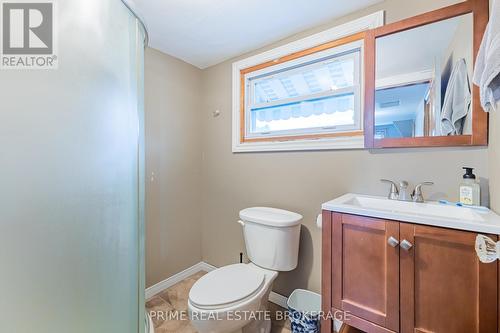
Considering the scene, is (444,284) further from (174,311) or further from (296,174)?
(174,311)

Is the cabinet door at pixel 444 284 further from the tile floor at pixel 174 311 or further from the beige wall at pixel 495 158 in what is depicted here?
the tile floor at pixel 174 311

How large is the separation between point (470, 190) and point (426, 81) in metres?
0.63

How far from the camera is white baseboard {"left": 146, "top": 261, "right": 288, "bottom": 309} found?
174 centimetres

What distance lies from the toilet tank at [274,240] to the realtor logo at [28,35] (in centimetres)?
131

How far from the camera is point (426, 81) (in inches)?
48.2

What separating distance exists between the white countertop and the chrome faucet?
0.12 ft

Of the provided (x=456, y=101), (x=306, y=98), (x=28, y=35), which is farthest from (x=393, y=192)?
(x=28, y=35)

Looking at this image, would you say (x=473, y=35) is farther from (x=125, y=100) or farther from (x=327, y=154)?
(x=125, y=100)

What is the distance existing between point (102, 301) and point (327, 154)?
1.45 meters

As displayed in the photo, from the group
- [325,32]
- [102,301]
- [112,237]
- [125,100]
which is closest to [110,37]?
[125,100]

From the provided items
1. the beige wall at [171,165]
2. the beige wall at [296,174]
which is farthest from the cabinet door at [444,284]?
the beige wall at [171,165]

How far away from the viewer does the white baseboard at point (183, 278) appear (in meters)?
1.74

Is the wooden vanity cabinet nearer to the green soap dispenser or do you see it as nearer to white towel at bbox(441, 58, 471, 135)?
the green soap dispenser

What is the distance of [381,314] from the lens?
0.95 m
